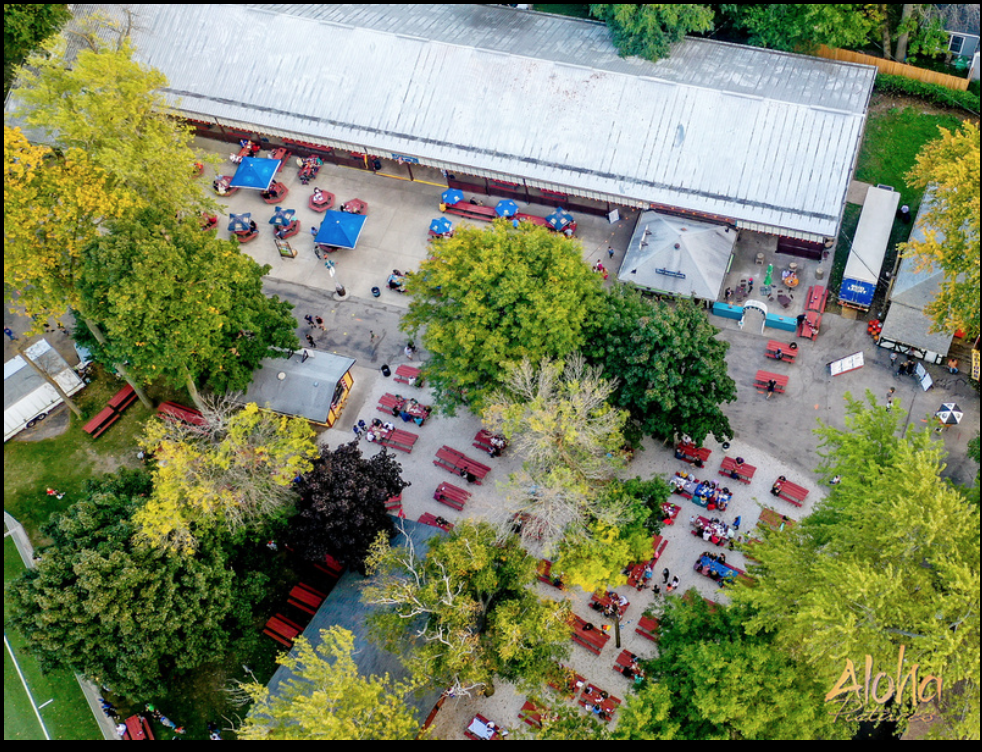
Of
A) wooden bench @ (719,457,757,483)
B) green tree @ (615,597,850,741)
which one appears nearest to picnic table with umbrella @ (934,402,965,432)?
wooden bench @ (719,457,757,483)

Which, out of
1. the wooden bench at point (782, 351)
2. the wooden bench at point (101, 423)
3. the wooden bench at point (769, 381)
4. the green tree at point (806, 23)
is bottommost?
the wooden bench at point (101, 423)

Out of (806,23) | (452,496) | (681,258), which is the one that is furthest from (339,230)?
(806,23)

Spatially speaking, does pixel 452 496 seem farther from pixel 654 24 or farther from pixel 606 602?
pixel 654 24

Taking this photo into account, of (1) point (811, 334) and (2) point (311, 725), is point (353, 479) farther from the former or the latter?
(1) point (811, 334)

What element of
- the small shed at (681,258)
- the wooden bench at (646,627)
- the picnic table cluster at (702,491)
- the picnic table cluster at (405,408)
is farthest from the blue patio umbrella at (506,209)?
the wooden bench at (646,627)

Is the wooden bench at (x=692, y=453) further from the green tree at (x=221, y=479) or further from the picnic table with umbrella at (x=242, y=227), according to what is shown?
the picnic table with umbrella at (x=242, y=227)

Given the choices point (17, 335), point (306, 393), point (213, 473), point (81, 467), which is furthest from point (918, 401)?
point (17, 335)
